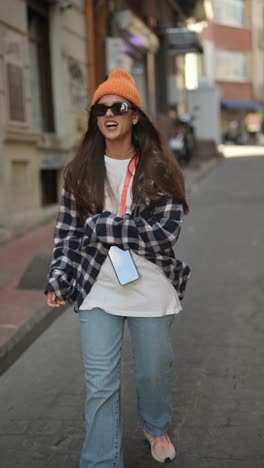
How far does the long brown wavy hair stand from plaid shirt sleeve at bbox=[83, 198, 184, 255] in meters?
0.09

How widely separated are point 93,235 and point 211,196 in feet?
38.1

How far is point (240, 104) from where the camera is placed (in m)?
43.4

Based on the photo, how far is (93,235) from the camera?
2580mm

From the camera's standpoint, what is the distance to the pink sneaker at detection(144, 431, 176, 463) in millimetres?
2975

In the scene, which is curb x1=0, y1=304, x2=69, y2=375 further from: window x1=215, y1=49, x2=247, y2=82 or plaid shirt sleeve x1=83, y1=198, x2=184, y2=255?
window x1=215, y1=49, x2=247, y2=82

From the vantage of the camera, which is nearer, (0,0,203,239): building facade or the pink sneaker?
the pink sneaker

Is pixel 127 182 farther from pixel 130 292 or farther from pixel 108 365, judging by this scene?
pixel 108 365

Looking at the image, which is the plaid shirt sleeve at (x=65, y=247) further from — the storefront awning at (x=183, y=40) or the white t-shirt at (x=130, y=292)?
the storefront awning at (x=183, y=40)

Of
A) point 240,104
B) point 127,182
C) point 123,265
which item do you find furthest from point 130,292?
point 240,104

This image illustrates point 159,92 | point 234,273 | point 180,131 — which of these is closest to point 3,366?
point 234,273

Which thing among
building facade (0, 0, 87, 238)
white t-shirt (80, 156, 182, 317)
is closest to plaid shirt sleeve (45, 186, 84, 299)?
white t-shirt (80, 156, 182, 317)

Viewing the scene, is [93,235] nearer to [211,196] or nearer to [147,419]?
[147,419]

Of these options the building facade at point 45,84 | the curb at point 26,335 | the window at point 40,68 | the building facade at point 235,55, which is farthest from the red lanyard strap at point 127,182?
the building facade at point 235,55

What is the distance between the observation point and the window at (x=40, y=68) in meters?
11.1
